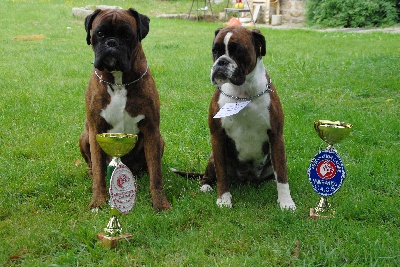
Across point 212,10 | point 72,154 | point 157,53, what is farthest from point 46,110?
point 212,10

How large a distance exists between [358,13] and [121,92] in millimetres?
14037

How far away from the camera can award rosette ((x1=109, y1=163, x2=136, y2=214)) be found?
3152mm

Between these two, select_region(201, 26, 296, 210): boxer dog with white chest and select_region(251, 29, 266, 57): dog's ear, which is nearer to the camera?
select_region(201, 26, 296, 210): boxer dog with white chest

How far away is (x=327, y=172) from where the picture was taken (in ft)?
11.6

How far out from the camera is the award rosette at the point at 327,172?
11.5ft

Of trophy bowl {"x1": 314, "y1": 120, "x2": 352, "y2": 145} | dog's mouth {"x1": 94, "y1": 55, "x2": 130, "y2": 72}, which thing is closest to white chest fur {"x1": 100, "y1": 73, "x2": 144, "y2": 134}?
dog's mouth {"x1": 94, "y1": 55, "x2": 130, "y2": 72}

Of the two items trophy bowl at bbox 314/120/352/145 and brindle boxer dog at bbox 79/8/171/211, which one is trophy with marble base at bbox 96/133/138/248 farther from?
trophy bowl at bbox 314/120/352/145

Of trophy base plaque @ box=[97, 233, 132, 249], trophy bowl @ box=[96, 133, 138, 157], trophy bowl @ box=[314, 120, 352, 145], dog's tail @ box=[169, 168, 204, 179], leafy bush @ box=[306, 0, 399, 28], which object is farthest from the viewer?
leafy bush @ box=[306, 0, 399, 28]

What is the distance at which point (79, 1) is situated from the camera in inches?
836

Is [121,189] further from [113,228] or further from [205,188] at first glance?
[205,188]

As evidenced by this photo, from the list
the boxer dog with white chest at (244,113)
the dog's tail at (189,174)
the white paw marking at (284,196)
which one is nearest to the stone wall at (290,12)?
the dog's tail at (189,174)

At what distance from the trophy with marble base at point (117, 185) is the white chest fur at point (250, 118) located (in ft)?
3.13

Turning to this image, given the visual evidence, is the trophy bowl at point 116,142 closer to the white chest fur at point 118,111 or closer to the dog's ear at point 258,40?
the white chest fur at point 118,111

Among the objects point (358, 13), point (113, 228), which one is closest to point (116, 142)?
point (113, 228)
